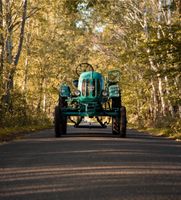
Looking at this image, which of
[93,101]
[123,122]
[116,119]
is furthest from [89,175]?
[116,119]

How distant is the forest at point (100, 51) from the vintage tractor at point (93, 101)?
1.97m

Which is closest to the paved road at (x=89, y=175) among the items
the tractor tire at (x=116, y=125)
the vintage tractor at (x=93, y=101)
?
the vintage tractor at (x=93, y=101)

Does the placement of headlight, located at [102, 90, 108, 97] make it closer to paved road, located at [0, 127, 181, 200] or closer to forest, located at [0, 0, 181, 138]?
forest, located at [0, 0, 181, 138]

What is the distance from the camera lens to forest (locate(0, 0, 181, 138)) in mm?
24062

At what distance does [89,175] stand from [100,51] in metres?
43.4

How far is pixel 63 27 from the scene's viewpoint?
51.3 meters

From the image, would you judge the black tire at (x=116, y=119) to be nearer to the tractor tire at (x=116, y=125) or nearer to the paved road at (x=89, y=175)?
the tractor tire at (x=116, y=125)

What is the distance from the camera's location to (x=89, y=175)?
819 centimetres

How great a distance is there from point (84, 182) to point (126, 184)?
1.97 ft

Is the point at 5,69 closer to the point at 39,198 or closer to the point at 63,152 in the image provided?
the point at 63,152

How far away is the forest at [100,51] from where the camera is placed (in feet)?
78.9

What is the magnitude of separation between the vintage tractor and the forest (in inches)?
77.5

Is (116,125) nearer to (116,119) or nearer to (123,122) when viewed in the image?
(116,119)

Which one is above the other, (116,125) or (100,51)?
(100,51)
